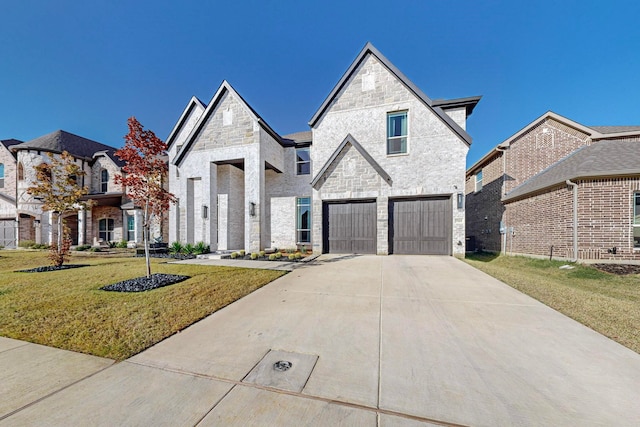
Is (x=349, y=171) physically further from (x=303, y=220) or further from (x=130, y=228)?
(x=130, y=228)

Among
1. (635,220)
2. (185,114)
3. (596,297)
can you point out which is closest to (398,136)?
(596,297)

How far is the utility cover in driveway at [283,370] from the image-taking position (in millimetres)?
2219

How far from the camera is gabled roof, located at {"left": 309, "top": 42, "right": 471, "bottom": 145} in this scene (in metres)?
10.0

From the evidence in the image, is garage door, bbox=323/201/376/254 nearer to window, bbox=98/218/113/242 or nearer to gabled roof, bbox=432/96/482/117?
gabled roof, bbox=432/96/482/117

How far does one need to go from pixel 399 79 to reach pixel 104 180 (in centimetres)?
2359

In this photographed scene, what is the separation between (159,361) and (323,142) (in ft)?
36.1

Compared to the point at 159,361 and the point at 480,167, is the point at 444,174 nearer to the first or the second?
the point at 480,167

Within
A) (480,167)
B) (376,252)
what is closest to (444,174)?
(376,252)

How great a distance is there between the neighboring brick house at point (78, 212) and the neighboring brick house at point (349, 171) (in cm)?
868

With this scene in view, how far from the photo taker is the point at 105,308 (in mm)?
4105

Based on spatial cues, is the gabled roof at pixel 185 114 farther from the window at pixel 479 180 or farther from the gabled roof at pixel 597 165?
the window at pixel 479 180

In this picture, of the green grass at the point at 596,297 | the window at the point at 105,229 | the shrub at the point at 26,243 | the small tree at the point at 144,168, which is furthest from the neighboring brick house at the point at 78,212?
the green grass at the point at 596,297

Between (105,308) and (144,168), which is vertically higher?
(144,168)

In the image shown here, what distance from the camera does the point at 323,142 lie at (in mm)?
11922
